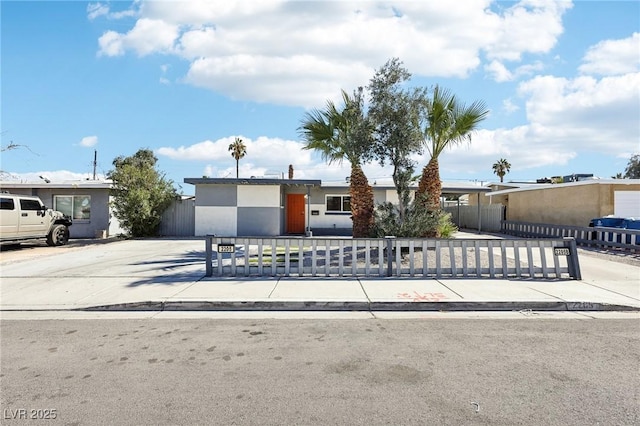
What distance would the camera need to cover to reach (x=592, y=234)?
16703 millimetres

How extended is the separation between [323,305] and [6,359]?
437 centimetres

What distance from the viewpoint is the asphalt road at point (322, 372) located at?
10.7 feet

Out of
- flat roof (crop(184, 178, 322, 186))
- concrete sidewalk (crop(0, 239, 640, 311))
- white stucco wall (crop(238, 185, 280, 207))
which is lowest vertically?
concrete sidewalk (crop(0, 239, 640, 311))

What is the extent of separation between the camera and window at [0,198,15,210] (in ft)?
45.6

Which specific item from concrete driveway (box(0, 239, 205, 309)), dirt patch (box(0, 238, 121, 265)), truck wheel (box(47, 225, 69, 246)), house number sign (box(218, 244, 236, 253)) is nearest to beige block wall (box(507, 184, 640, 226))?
house number sign (box(218, 244, 236, 253))

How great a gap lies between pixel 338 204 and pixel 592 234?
12520 millimetres

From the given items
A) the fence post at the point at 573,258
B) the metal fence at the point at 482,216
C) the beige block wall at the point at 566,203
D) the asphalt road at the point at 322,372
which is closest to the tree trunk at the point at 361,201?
the fence post at the point at 573,258

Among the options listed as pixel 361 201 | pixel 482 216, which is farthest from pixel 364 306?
pixel 482 216

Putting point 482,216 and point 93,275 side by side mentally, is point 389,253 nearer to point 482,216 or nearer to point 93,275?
point 93,275

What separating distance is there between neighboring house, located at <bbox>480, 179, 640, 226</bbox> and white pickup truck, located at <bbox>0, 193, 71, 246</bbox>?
2469 centimetres

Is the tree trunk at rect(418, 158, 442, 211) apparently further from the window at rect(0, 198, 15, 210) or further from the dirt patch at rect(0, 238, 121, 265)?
the window at rect(0, 198, 15, 210)

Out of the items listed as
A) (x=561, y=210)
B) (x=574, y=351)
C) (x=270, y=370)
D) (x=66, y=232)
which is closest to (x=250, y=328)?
(x=270, y=370)

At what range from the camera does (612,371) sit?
4098mm

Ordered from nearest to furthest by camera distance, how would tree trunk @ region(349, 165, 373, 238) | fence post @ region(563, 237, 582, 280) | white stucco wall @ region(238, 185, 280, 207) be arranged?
fence post @ region(563, 237, 582, 280)
tree trunk @ region(349, 165, 373, 238)
white stucco wall @ region(238, 185, 280, 207)
